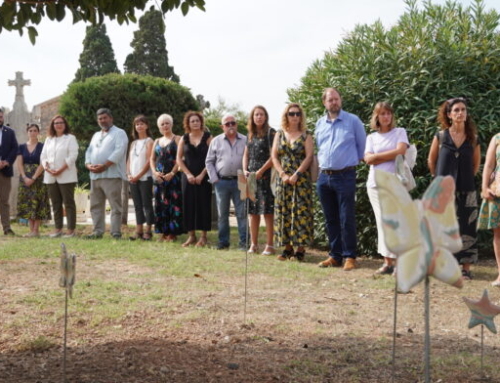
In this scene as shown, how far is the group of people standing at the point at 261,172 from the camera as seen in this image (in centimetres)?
610

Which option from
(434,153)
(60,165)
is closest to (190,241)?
(60,165)

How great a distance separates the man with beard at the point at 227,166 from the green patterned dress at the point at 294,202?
96cm

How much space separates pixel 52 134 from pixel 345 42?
4.55 m

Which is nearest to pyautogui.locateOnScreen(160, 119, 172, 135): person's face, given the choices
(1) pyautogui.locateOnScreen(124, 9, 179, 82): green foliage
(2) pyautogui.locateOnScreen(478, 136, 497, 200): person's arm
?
(2) pyautogui.locateOnScreen(478, 136, 497, 200): person's arm

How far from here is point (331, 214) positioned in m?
6.83

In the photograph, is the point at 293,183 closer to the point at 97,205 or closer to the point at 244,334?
the point at 244,334

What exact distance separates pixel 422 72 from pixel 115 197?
468 cm

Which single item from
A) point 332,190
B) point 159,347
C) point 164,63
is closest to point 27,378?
point 159,347

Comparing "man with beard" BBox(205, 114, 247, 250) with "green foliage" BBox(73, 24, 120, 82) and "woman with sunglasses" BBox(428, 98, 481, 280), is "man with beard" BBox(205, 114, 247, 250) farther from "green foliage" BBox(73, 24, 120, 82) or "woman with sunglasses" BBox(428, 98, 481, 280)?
"green foliage" BBox(73, 24, 120, 82)

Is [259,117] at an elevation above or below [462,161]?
above

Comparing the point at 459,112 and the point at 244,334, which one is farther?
the point at 459,112

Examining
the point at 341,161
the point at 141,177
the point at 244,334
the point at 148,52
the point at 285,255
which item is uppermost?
the point at 148,52

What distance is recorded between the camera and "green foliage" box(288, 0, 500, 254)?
696 centimetres

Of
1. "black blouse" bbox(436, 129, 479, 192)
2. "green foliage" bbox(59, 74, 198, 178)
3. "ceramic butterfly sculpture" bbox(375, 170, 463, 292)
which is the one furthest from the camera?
"green foliage" bbox(59, 74, 198, 178)
